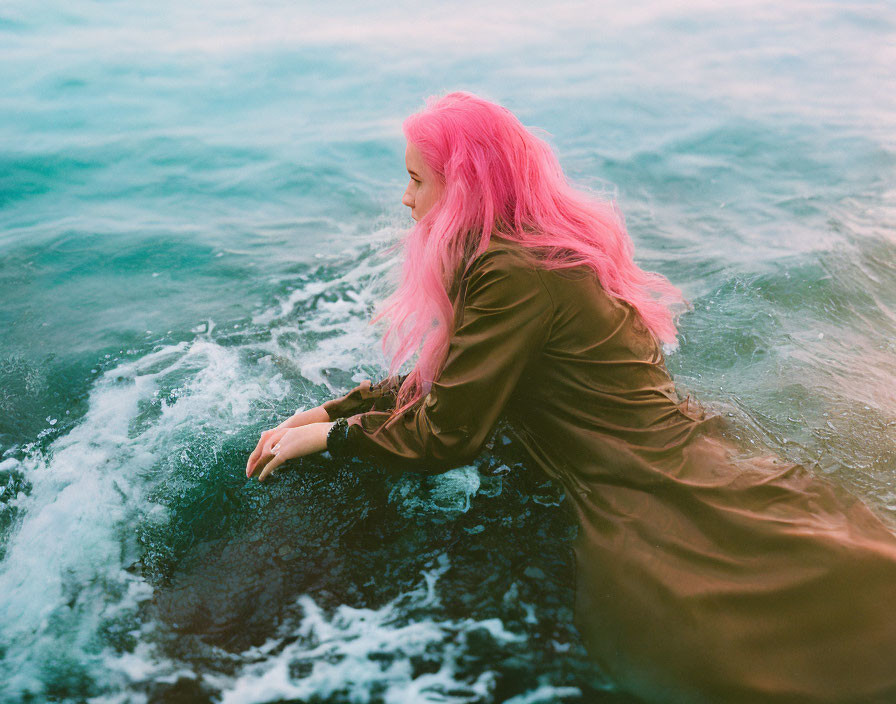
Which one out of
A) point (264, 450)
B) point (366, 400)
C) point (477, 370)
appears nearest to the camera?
point (477, 370)

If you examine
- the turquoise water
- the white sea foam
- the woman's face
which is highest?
the woman's face

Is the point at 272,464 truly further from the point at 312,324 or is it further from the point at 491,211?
the point at 312,324

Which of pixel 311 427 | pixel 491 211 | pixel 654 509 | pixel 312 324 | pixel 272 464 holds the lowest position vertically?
pixel 312 324

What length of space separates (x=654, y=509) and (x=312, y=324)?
292 cm

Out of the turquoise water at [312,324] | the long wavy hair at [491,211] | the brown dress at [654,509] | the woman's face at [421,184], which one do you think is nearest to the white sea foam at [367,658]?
the turquoise water at [312,324]

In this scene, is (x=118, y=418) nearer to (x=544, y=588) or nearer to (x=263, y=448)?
(x=263, y=448)

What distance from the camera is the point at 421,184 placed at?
233 cm

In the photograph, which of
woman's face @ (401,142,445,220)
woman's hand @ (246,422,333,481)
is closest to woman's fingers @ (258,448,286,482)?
woman's hand @ (246,422,333,481)

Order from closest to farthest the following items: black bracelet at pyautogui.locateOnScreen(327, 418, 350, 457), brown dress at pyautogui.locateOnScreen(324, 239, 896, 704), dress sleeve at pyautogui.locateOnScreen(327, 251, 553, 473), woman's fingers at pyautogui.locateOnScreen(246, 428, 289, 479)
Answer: brown dress at pyautogui.locateOnScreen(324, 239, 896, 704), dress sleeve at pyautogui.locateOnScreen(327, 251, 553, 473), black bracelet at pyautogui.locateOnScreen(327, 418, 350, 457), woman's fingers at pyautogui.locateOnScreen(246, 428, 289, 479)

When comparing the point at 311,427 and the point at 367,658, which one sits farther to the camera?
the point at 311,427

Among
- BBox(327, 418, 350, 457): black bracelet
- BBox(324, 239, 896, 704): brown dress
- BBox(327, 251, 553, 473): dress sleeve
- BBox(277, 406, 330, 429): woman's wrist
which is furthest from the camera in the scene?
BBox(277, 406, 330, 429): woman's wrist

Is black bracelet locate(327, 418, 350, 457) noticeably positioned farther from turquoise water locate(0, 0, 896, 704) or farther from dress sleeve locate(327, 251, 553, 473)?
turquoise water locate(0, 0, 896, 704)

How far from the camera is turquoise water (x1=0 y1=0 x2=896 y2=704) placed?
2.29 metres

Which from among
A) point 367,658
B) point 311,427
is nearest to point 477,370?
point 311,427
